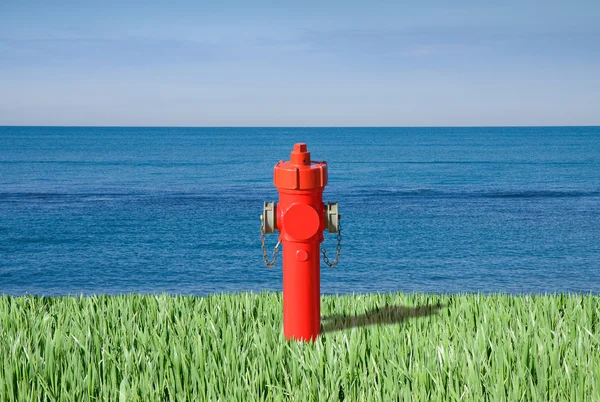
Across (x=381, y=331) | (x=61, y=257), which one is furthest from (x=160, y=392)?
(x=61, y=257)

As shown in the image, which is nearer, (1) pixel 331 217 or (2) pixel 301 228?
(2) pixel 301 228

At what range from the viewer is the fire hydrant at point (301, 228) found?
3637mm

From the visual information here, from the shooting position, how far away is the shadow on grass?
4.18 m

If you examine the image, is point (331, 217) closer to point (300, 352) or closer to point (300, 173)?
point (300, 173)

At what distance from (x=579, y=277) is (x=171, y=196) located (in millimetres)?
18284

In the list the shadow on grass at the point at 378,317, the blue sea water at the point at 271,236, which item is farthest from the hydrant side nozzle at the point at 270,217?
the blue sea water at the point at 271,236

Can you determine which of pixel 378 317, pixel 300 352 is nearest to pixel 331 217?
pixel 300 352

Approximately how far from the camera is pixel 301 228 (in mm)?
3650

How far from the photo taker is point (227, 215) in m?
23.5

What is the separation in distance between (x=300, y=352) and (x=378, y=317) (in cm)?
97

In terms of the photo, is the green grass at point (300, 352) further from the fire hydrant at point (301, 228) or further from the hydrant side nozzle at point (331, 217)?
the hydrant side nozzle at point (331, 217)

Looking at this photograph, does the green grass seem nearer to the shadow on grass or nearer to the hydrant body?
the shadow on grass

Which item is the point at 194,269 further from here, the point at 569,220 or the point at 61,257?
the point at 569,220

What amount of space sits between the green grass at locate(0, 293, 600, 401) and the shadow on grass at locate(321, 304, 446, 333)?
0.01 metres
